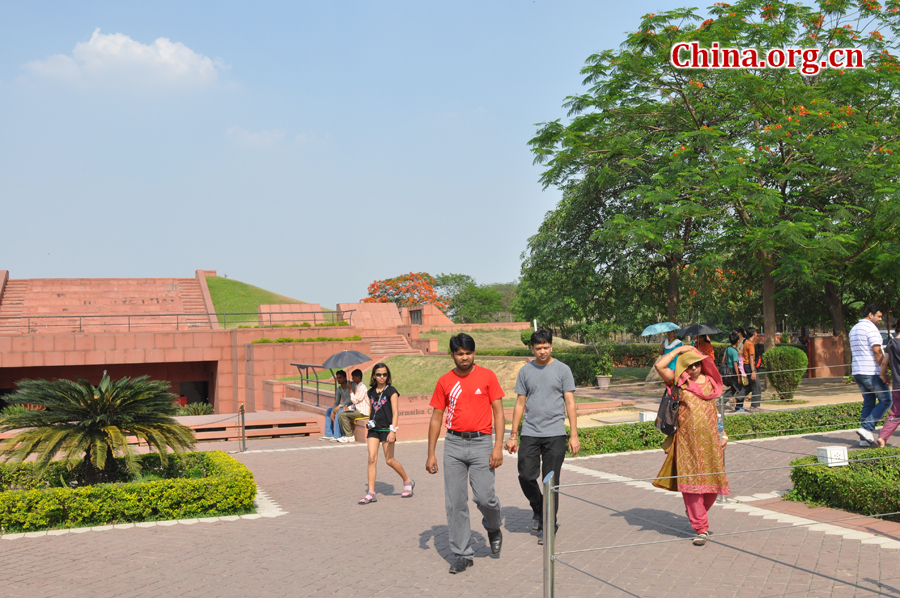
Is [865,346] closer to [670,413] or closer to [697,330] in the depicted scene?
[697,330]

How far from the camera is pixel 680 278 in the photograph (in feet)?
87.0

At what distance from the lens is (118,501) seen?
7.52 m

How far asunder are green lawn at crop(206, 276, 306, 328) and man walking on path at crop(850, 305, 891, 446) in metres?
30.9

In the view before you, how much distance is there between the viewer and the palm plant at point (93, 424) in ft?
26.1

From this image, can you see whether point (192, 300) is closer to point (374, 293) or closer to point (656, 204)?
point (374, 293)

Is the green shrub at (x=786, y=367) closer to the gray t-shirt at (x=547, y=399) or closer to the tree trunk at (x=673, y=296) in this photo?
the tree trunk at (x=673, y=296)

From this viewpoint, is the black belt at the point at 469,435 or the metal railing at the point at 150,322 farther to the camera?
the metal railing at the point at 150,322

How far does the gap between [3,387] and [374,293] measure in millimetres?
31630

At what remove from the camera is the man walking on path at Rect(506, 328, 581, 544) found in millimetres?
6227

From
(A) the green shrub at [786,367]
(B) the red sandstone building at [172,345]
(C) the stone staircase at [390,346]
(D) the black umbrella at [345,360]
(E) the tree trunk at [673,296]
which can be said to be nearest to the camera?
(D) the black umbrella at [345,360]

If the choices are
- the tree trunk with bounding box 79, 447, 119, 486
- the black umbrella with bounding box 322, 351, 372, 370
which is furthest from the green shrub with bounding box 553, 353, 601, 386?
the tree trunk with bounding box 79, 447, 119, 486

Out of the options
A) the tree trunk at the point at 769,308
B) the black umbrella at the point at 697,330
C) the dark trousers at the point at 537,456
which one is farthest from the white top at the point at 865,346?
the tree trunk at the point at 769,308

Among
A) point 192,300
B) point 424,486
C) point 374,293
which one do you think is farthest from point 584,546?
point 374,293

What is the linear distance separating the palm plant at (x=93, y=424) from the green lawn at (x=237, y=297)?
2863cm
